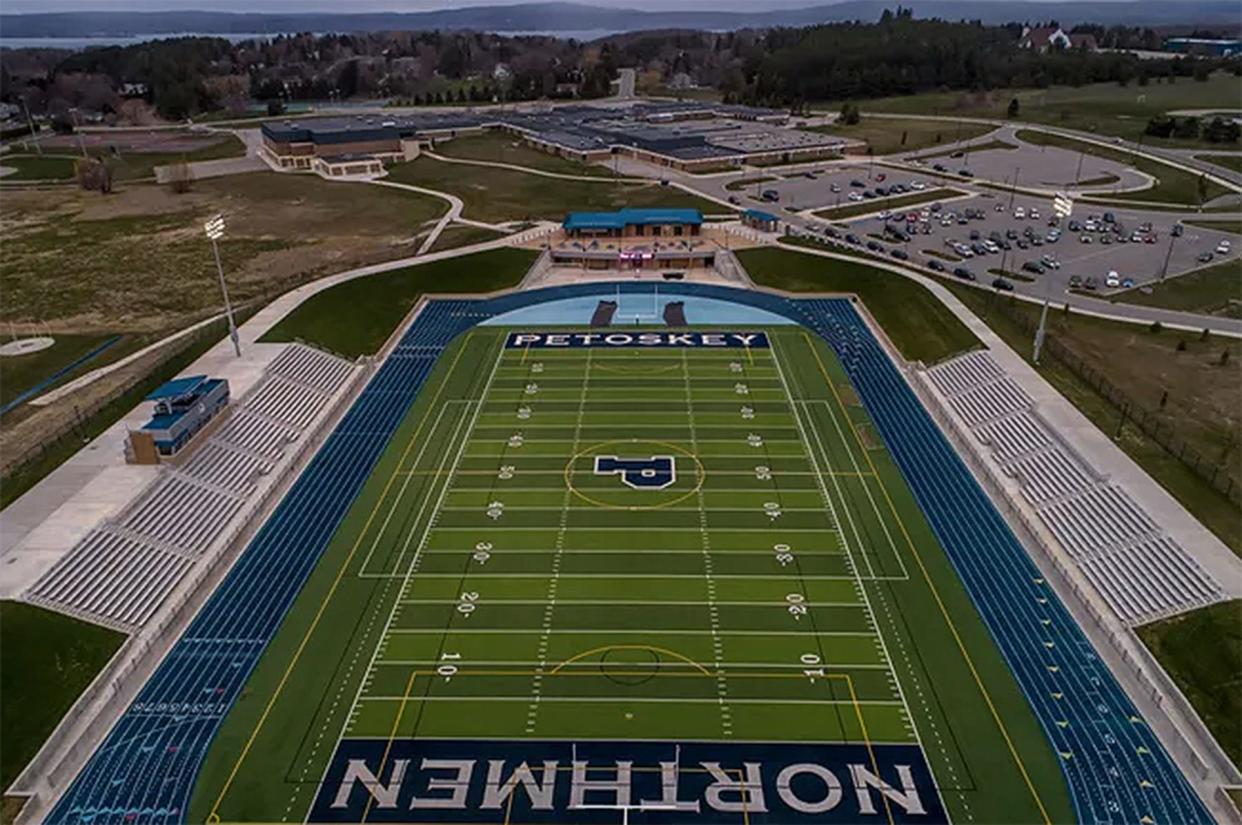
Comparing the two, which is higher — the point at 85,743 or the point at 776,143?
the point at 776,143

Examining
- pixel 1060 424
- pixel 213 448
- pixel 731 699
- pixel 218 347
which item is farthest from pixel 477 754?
pixel 218 347

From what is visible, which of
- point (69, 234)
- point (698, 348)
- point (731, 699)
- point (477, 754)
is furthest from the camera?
Answer: point (69, 234)

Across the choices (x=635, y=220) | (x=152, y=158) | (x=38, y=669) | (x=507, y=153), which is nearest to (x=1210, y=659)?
(x=38, y=669)

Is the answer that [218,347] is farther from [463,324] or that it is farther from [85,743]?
[85,743]

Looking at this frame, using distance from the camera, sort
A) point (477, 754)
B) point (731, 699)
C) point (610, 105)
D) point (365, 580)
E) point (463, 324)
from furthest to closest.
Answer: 1. point (610, 105)
2. point (463, 324)
3. point (365, 580)
4. point (731, 699)
5. point (477, 754)

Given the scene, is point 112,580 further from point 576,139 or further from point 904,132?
point 904,132

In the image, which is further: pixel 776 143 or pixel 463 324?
pixel 776 143
